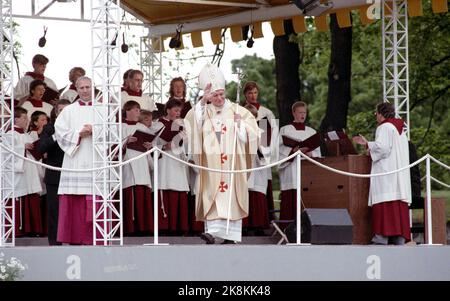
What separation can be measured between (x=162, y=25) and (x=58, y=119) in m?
5.83

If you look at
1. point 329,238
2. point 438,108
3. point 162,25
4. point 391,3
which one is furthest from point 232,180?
point 438,108

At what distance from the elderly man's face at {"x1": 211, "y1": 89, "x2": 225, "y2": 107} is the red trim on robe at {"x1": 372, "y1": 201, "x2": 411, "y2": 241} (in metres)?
2.32

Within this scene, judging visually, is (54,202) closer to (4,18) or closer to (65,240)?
(65,240)

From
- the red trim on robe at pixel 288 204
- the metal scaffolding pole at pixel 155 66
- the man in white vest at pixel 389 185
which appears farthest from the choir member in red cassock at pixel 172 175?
the metal scaffolding pole at pixel 155 66

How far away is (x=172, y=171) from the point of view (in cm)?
1814

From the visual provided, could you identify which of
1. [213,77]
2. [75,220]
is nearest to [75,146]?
[75,220]

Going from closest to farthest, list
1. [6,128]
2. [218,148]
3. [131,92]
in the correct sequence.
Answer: [218,148]
[6,128]
[131,92]

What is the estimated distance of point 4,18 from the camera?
16.9m

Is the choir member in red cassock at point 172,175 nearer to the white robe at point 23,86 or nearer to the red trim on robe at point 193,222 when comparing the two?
the red trim on robe at point 193,222

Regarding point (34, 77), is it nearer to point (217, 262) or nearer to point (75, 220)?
point (75, 220)

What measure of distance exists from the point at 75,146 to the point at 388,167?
12.6 feet

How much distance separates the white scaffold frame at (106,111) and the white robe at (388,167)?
3.24 m
